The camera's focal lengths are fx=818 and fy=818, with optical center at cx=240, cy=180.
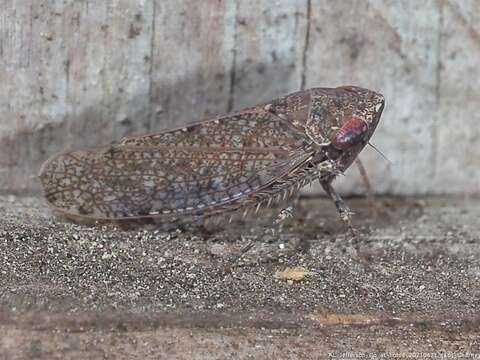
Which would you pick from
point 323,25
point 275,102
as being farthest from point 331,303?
point 323,25

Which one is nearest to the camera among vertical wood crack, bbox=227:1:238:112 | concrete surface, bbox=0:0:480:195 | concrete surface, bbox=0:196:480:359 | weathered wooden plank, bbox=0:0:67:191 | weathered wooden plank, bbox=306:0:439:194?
concrete surface, bbox=0:196:480:359

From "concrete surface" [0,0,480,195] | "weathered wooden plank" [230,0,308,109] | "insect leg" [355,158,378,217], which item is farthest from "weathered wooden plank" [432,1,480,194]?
"weathered wooden plank" [230,0,308,109]

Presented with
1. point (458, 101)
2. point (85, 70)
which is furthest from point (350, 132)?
point (85, 70)

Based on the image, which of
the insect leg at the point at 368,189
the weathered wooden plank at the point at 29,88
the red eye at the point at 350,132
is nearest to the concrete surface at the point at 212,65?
the weathered wooden plank at the point at 29,88

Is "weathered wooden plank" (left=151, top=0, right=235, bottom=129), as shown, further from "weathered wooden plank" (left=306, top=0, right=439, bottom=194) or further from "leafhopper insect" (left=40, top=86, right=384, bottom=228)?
"weathered wooden plank" (left=306, top=0, right=439, bottom=194)

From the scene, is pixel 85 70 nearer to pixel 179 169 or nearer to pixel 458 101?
pixel 179 169

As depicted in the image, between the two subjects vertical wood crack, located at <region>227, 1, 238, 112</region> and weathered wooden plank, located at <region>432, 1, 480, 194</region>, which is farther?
weathered wooden plank, located at <region>432, 1, 480, 194</region>

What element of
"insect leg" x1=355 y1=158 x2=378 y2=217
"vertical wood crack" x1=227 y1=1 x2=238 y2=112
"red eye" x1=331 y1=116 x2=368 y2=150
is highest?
"vertical wood crack" x1=227 y1=1 x2=238 y2=112
